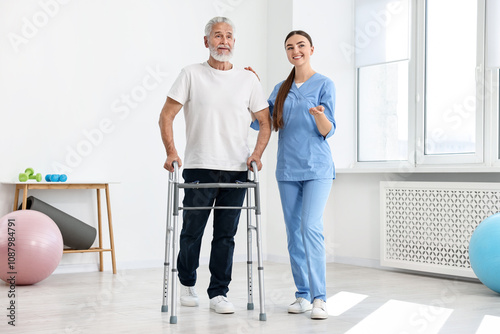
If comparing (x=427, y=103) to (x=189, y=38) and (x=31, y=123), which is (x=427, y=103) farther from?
(x=31, y=123)

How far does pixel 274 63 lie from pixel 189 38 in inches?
32.1

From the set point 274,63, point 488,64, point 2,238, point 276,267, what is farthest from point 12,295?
point 488,64

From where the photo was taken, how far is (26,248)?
4078 mm

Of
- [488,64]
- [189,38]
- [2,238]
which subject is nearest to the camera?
[2,238]

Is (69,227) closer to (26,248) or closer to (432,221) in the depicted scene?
(26,248)

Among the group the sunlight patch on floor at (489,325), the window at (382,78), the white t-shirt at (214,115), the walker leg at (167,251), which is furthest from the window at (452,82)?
the walker leg at (167,251)

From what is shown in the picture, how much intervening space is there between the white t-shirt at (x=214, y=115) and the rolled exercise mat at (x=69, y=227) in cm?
177

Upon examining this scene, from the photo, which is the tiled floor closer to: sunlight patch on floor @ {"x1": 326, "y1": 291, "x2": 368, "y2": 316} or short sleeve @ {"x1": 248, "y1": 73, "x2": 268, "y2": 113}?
sunlight patch on floor @ {"x1": 326, "y1": 291, "x2": 368, "y2": 316}

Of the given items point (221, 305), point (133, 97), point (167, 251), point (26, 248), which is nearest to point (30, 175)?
point (26, 248)

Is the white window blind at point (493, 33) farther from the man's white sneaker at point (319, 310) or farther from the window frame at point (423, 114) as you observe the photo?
the man's white sneaker at point (319, 310)

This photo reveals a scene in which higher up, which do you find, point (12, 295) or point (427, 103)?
point (427, 103)

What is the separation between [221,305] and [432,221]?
2164mm

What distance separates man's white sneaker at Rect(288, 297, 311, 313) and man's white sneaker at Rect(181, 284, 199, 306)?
1.66ft

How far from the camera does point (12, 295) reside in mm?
3762
